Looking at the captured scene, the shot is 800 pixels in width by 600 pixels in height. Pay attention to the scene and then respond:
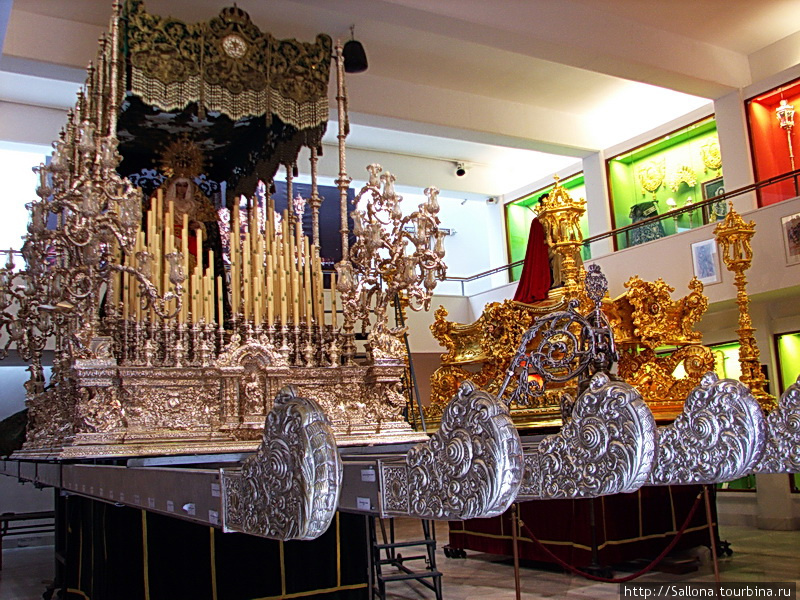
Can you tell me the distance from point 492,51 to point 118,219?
→ 688 centimetres

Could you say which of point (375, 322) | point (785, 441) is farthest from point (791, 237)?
point (785, 441)

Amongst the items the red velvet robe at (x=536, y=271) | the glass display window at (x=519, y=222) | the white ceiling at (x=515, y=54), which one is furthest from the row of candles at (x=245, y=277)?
the glass display window at (x=519, y=222)

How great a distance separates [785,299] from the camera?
378 inches

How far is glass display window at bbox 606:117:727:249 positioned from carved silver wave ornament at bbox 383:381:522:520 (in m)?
9.88

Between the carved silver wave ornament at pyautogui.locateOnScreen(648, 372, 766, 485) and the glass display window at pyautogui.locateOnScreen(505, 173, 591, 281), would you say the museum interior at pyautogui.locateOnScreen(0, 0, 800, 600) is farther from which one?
the glass display window at pyautogui.locateOnScreen(505, 173, 591, 281)

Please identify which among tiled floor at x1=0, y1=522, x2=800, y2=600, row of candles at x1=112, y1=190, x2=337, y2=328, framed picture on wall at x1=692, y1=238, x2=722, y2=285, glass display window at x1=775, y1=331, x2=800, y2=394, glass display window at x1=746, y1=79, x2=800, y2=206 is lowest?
tiled floor at x1=0, y1=522, x2=800, y2=600

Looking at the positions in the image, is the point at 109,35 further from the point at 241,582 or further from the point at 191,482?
the point at 191,482

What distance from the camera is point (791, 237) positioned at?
8.59 m

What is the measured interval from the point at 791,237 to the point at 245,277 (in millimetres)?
6428

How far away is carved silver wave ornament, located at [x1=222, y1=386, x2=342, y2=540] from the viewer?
1.65 m

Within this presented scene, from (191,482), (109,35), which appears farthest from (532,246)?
(191,482)

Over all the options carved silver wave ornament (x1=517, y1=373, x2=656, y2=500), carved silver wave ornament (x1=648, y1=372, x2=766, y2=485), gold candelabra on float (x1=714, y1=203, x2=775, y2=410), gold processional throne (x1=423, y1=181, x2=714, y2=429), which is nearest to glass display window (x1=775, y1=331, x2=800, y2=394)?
gold candelabra on float (x1=714, y1=203, x2=775, y2=410)

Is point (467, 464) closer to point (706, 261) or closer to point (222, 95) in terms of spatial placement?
point (222, 95)

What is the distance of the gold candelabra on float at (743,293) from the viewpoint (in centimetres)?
783
